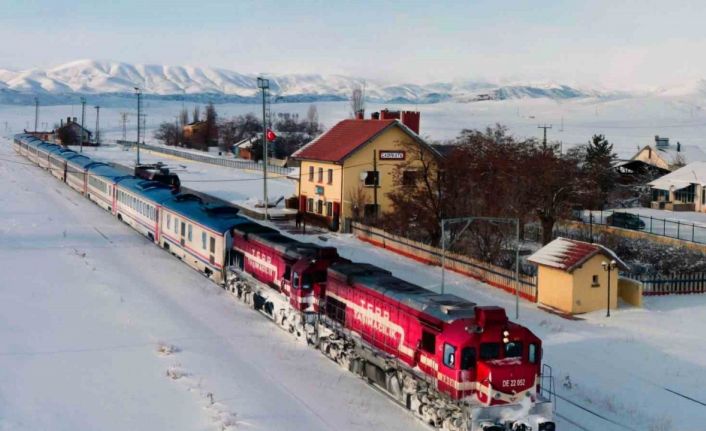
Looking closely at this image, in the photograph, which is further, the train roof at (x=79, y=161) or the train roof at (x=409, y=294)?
the train roof at (x=79, y=161)

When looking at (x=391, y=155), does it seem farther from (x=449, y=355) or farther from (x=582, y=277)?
(x=449, y=355)

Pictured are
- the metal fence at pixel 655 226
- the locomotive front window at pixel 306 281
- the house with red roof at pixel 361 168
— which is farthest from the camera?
the house with red roof at pixel 361 168

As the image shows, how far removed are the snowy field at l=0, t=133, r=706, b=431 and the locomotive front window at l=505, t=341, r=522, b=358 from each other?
266 centimetres

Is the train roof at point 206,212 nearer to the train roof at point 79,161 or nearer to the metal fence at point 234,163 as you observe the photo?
the train roof at point 79,161

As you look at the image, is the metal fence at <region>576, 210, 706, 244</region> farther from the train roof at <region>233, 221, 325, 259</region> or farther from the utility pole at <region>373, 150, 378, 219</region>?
the train roof at <region>233, 221, 325, 259</region>

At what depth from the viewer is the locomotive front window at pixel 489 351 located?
1730 centimetres

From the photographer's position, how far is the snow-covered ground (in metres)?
18.6

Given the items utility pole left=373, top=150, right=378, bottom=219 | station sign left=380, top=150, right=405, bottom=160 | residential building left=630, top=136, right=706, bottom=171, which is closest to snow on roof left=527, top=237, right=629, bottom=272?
utility pole left=373, top=150, right=378, bottom=219

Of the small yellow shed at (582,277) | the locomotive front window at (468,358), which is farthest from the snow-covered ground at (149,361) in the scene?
the small yellow shed at (582,277)

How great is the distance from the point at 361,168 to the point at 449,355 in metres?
35.6

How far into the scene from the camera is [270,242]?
28.9 meters

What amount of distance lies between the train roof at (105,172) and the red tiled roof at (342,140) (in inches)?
528

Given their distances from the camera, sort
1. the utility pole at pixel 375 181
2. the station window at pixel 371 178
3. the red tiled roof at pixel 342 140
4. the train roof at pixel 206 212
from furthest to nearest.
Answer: the station window at pixel 371 178 < the red tiled roof at pixel 342 140 < the utility pole at pixel 375 181 < the train roof at pixel 206 212

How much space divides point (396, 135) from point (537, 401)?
3730 cm
